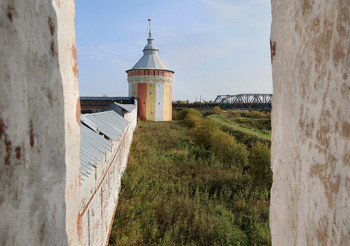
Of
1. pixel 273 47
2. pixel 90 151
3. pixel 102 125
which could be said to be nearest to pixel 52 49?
pixel 273 47

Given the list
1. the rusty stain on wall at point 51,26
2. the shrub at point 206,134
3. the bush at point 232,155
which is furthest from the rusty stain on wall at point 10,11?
the shrub at point 206,134

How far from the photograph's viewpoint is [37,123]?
2.62 feet

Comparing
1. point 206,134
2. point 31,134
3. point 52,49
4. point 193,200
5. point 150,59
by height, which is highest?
point 150,59

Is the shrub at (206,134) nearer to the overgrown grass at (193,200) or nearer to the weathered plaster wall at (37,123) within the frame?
the overgrown grass at (193,200)

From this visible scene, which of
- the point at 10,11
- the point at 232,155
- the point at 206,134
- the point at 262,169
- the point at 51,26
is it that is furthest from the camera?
the point at 206,134

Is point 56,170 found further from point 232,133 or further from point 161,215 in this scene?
point 232,133

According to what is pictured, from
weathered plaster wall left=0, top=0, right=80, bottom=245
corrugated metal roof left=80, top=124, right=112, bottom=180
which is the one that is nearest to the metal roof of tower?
corrugated metal roof left=80, top=124, right=112, bottom=180

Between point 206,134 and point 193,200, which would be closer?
point 193,200

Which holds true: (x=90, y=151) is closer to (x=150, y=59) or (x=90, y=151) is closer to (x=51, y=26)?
(x=51, y=26)

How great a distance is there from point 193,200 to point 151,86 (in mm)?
15074

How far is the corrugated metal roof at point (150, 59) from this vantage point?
64.7ft

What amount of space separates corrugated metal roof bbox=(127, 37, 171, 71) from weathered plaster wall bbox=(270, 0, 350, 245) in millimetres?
19155

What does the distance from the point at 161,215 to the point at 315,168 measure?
418 cm

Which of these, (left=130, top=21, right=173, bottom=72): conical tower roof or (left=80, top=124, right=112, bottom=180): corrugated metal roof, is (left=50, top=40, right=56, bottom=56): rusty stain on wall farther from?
(left=130, top=21, right=173, bottom=72): conical tower roof
